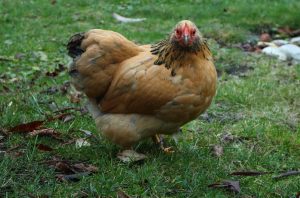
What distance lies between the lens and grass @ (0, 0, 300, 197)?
398cm

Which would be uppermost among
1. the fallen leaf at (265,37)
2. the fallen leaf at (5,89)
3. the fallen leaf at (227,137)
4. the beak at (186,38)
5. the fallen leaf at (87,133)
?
the beak at (186,38)

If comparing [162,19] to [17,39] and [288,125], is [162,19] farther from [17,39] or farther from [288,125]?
[288,125]

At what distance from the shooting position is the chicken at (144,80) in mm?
4176

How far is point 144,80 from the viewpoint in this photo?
13.9ft

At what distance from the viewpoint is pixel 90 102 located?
4.71 m

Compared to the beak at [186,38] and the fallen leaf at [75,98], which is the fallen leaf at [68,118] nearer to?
the fallen leaf at [75,98]

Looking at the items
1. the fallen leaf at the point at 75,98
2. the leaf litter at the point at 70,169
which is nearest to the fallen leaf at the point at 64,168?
the leaf litter at the point at 70,169

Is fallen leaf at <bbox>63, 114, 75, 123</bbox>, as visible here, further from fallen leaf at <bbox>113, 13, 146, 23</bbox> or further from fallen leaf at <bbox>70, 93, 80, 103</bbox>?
fallen leaf at <bbox>113, 13, 146, 23</bbox>

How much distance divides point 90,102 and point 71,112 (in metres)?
0.94

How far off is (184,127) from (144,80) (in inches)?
49.0

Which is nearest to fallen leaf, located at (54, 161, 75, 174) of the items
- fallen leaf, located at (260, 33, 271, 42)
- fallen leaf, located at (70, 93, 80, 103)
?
fallen leaf, located at (70, 93, 80, 103)

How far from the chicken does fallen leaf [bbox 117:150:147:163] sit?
2.6 inches

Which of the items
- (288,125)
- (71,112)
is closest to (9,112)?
(71,112)

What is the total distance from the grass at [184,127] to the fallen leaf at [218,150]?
5 cm
